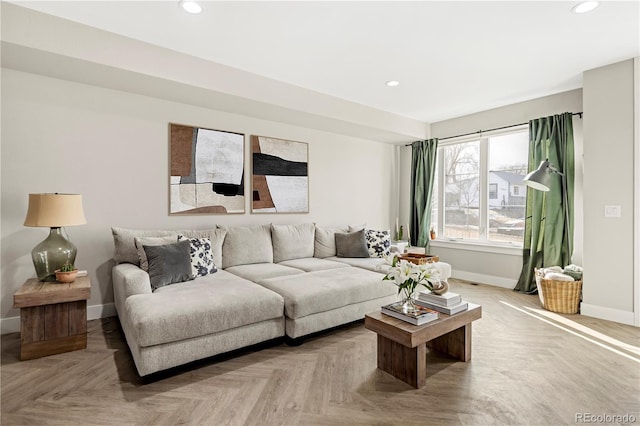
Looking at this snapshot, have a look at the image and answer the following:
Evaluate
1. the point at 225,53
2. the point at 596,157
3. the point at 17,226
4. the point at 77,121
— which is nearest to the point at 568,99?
the point at 596,157

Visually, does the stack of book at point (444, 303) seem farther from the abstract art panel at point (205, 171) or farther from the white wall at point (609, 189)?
the abstract art panel at point (205, 171)

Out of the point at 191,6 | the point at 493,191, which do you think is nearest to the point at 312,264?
the point at 191,6

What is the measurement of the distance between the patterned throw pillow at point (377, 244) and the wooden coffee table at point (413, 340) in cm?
196

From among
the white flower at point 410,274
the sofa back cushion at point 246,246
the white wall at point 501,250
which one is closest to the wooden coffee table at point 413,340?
the white flower at point 410,274

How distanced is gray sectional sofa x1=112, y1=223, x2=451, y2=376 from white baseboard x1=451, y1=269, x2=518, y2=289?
6.78 feet

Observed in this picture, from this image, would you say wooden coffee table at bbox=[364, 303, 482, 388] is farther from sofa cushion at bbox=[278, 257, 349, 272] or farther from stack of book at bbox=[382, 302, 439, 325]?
sofa cushion at bbox=[278, 257, 349, 272]

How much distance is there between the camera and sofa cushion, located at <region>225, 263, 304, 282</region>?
3234 millimetres

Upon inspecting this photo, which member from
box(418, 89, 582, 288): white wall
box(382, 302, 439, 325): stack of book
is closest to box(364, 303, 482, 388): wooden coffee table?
box(382, 302, 439, 325): stack of book

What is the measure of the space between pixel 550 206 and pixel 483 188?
1042 millimetres

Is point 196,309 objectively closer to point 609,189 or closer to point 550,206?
point 609,189

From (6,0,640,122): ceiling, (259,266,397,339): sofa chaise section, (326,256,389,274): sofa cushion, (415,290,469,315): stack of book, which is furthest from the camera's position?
(326,256,389,274): sofa cushion

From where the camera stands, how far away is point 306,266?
370 cm

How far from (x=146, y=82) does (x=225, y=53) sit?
792 millimetres

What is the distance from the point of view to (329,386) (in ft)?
6.93
